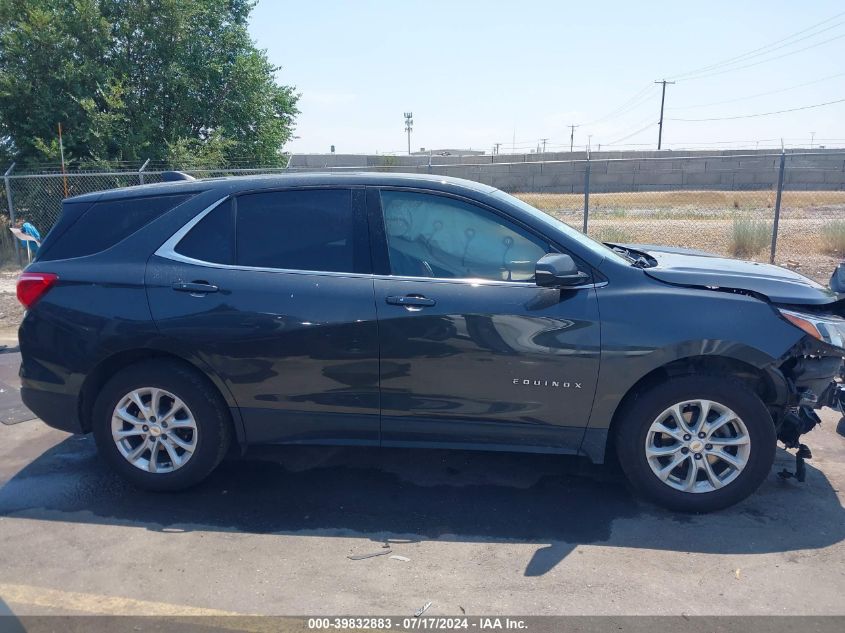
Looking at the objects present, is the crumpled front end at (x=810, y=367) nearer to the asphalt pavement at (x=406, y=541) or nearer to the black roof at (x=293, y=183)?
the asphalt pavement at (x=406, y=541)

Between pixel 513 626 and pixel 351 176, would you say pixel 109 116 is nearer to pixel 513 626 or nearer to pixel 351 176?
pixel 351 176

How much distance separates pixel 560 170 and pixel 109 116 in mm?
24742

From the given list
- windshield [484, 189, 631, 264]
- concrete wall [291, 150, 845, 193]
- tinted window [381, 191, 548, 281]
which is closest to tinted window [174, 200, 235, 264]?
tinted window [381, 191, 548, 281]

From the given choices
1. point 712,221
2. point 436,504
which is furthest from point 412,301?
point 712,221

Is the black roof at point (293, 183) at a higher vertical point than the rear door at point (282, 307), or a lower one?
higher

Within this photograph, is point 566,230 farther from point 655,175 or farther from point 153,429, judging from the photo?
point 655,175

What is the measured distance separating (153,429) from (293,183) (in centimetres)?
170

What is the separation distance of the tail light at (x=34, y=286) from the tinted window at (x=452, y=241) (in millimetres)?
2097

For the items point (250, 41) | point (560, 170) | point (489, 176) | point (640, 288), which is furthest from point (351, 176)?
point (560, 170)

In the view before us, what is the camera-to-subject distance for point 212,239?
4410 millimetres

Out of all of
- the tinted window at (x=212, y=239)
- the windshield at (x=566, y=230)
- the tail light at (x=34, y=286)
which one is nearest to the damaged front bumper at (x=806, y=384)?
the windshield at (x=566, y=230)

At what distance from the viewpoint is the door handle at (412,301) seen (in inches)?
161

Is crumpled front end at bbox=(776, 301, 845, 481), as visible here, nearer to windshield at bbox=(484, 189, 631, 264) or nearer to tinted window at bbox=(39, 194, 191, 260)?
windshield at bbox=(484, 189, 631, 264)

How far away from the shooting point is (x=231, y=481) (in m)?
4.64
